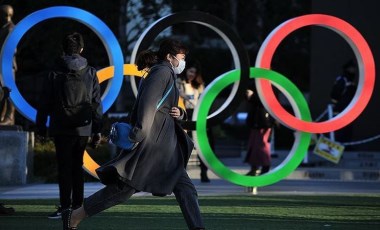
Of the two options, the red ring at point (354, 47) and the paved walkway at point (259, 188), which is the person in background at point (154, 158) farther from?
the red ring at point (354, 47)

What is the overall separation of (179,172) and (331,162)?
36.1ft

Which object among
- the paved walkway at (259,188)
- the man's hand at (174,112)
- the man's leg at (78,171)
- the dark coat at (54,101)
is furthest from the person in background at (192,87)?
the man's hand at (174,112)

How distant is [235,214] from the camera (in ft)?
38.9

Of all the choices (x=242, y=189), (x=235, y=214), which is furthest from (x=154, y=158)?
(x=242, y=189)

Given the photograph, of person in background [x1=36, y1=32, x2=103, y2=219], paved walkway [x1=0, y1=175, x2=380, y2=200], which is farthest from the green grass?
paved walkway [x1=0, y1=175, x2=380, y2=200]

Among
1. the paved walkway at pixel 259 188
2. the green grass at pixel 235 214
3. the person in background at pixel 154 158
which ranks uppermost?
the person in background at pixel 154 158

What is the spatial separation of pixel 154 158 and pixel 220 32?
5.72 meters

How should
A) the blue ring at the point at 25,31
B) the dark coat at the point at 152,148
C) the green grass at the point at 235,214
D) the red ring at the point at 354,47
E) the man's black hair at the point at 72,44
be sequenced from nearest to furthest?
the dark coat at the point at 152,148 < the green grass at the point at 235,214 < the man's black hair at the point at 72,44 < the blue ring at the point at 25,31 < the red ring at the point at 354,47

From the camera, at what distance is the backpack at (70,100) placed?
10.8m

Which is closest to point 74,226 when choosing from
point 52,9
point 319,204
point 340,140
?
point 319,204

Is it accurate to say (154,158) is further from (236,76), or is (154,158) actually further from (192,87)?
(192,87)

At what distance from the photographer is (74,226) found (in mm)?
9266

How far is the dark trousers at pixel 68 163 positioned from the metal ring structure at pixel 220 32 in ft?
11.1

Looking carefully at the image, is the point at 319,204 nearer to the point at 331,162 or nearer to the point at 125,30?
the point at 331,162
